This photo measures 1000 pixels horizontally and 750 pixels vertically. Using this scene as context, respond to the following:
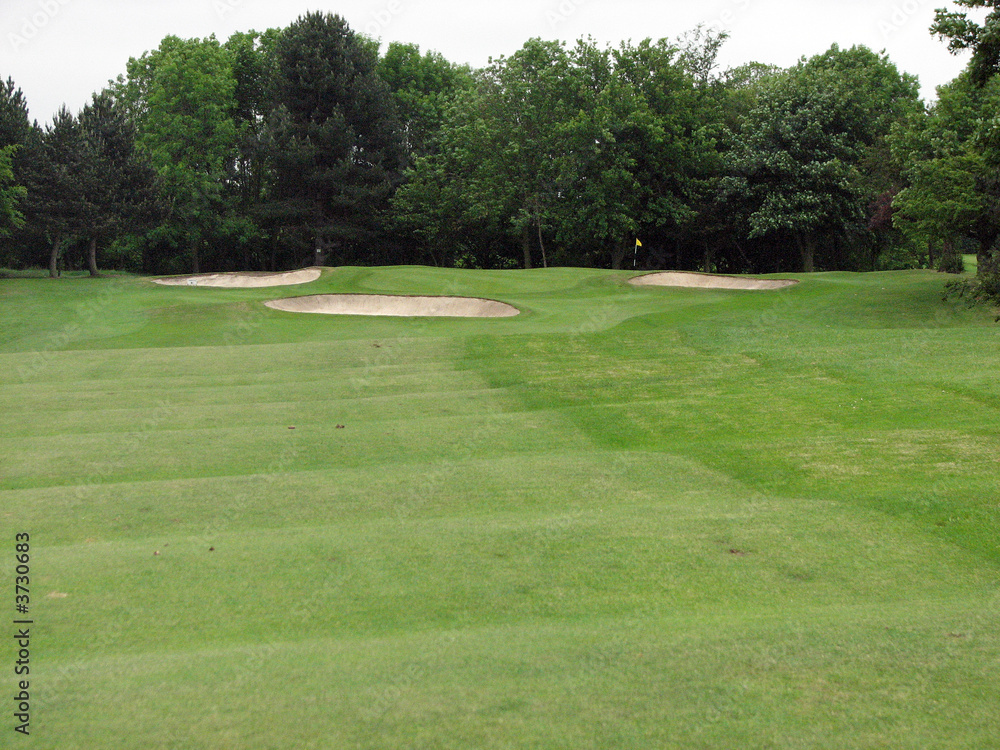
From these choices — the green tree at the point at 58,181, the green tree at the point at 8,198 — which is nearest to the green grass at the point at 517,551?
the green tree at the point at 8,198

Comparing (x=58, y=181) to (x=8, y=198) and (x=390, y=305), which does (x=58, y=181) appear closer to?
(x=8, y=198)

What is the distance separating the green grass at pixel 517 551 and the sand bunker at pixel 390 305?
370 inches

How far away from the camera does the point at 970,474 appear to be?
28.1ft

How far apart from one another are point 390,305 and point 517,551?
20.9m

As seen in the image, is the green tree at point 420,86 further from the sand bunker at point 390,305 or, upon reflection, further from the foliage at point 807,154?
the sand bunker at point 390,305

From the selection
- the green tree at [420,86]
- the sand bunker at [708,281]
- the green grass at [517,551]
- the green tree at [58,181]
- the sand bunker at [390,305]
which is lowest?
the green grass at [517,551]

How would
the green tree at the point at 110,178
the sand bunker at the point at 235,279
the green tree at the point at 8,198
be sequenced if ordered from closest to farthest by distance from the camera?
the sand bunker at the point at 235,279
the green tree at the point at 8,198
the green tree at the point at 110,178

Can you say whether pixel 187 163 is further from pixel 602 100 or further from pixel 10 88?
pixel 602 100

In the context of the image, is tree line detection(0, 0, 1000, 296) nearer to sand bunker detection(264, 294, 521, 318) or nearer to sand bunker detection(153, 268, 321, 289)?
sand bunker detection(153, 268, 321, 289)

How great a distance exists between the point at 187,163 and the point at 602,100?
28978 millimetres

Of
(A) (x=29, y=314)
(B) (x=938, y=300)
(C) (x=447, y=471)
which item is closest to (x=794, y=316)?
(B) (x=938, y=300)

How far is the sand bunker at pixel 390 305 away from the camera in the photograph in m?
25.4

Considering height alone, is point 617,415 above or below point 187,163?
below

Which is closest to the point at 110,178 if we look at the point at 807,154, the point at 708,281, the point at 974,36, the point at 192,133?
the point at 192,133
